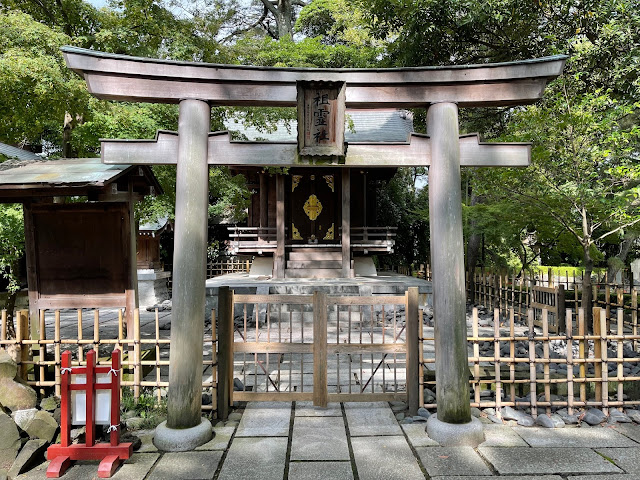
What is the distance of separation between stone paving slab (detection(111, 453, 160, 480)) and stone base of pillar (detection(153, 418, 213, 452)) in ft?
0.39

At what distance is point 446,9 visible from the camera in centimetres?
988

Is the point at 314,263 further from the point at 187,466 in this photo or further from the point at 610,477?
the point at 610,477

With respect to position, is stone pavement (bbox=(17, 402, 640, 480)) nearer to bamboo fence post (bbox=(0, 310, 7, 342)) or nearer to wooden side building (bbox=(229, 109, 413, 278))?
bamboo fence post (bbox=(0, 310, 7, 342))

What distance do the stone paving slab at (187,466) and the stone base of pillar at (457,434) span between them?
6.71 feet

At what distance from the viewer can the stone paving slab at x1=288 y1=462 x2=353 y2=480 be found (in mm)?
3371

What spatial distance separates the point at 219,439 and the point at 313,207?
10801 millimetres

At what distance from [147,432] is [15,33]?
6.51m

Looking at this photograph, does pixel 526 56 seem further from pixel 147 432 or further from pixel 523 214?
pixel 147 432

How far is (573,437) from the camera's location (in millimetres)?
4078

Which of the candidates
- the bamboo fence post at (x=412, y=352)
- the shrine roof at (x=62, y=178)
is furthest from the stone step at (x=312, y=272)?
the bamboo fence post at (x=412, y=352)

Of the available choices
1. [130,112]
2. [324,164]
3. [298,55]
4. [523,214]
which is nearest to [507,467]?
[324,164]

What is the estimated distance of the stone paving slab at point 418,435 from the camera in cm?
397

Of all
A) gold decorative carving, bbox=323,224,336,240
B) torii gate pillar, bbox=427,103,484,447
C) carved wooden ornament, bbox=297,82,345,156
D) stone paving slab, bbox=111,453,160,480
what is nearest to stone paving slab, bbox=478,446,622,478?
torii gate pillar, bbox=427,103,484,447

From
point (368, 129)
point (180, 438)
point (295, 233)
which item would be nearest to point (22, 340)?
point (180, 438)
